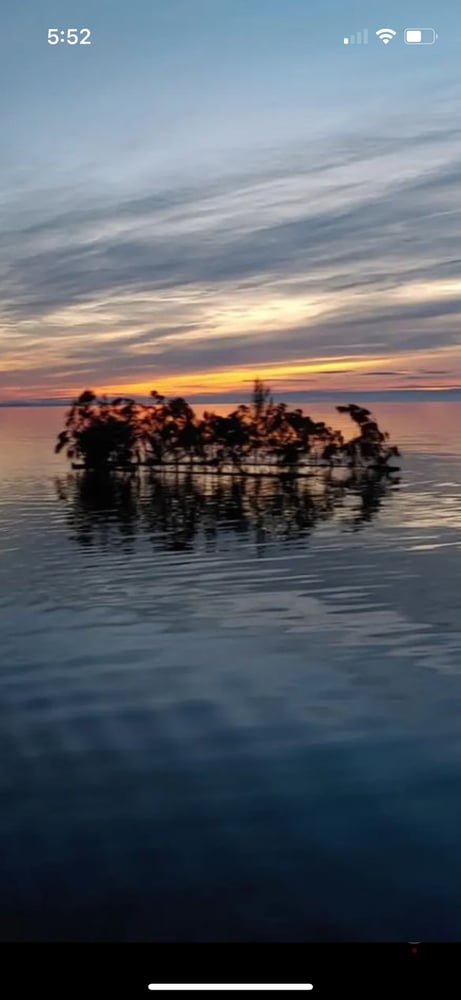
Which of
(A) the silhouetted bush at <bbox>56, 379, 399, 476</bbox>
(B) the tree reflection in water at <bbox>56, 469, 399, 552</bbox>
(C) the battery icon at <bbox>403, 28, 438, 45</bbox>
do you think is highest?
(C) the battery icon at <bbox>403, 28, 438, 45</bbox>

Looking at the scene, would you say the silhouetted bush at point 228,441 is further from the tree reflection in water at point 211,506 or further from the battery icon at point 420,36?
the battery icon at point 420,36

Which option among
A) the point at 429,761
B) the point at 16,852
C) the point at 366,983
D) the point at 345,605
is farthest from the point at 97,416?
the point at 366,983

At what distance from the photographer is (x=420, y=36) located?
2.91m

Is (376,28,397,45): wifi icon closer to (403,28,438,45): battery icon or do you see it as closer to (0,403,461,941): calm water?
(403,28,438,45): battery icon

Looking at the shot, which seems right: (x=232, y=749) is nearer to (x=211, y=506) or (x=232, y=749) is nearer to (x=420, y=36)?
(x=420, y=36)

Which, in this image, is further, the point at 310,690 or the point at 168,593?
the point at 168,593

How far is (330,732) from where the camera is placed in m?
Answer: 5.40

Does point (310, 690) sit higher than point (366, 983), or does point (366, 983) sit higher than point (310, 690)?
point (366, 983)

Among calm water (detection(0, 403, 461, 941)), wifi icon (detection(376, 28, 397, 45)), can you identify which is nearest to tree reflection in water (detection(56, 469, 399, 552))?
calm water (detection(0, 403, 461, 941))

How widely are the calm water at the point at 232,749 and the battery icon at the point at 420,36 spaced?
2447 mm

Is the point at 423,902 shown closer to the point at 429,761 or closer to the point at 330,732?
the point at 429,761

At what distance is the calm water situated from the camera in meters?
3.19

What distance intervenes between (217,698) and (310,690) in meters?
0.59

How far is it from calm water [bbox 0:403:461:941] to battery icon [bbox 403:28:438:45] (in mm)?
2447
